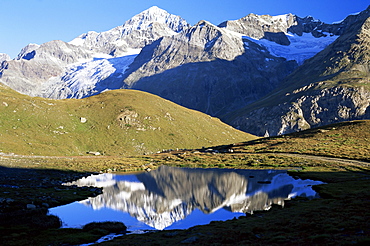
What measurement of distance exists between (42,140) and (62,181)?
216ft

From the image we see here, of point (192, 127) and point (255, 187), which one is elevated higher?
point (192, 127)

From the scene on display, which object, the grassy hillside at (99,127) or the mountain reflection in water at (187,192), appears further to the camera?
the grassy hillside at (99,127)

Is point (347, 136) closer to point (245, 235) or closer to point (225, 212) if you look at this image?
point (225, 212)

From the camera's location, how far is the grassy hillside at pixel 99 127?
128 meters

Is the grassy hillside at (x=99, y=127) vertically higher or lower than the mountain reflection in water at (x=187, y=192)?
higher

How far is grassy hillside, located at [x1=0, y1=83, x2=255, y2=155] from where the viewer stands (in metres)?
128

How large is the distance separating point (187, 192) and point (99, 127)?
9682 centimetres

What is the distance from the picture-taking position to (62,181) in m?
69.7

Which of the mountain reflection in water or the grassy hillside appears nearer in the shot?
the mountain reflection in water

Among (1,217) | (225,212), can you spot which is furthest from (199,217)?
(1,217)

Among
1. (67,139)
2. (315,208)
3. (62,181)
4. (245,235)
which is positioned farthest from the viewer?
(67,139)

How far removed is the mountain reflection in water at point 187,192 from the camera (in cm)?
4806

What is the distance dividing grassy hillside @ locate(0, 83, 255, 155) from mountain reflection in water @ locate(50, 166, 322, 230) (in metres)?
54.8

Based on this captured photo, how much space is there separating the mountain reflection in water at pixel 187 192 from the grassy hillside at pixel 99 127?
54.8m
